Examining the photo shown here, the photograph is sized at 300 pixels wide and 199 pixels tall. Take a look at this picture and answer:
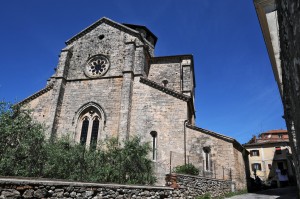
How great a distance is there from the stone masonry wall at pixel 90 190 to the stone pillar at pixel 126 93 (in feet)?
21.1

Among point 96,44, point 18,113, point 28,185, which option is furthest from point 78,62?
point 28,185

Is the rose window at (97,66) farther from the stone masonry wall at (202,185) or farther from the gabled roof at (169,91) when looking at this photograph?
the stone masonry wall at (202,185)

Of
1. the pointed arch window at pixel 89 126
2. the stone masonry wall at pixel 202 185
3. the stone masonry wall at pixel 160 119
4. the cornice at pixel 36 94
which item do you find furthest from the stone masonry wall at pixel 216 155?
the cornice at pixel 36 94

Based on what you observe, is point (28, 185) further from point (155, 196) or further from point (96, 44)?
point (96, 44)

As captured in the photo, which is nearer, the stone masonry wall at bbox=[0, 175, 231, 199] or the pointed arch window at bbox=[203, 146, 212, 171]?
the stone masonry wall at bbox=[0, 175, 231, 199]

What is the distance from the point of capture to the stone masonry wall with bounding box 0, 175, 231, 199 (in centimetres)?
515

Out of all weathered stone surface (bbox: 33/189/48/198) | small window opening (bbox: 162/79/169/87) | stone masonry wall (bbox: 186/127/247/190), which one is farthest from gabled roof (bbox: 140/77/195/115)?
weathered stone surface (bbox: 33/189/48/198)

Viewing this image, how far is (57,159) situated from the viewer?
44.5 feet

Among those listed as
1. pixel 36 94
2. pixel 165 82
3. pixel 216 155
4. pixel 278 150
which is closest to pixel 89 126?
pixel 36 94

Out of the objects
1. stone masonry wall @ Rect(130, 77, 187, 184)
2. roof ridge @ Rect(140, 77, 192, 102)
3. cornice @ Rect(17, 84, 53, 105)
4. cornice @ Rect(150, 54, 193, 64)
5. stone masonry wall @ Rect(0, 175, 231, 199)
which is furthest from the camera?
cornice @ Rect(150, 54, 193, 64)

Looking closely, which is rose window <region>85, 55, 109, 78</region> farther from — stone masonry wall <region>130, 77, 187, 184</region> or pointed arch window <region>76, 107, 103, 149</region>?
stone masonry wall <region>130, 77, 187, 184</region>

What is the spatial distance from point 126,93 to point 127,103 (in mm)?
864

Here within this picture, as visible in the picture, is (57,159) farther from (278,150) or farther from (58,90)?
(278,150)

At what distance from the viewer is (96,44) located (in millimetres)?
22344
